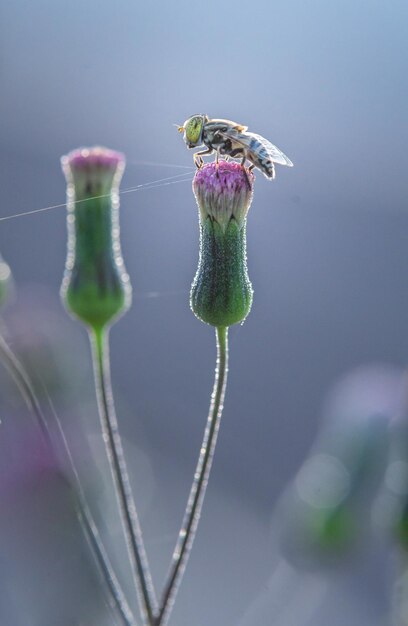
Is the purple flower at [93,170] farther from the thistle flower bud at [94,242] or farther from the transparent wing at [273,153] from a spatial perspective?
the transparent wing at [273,153]

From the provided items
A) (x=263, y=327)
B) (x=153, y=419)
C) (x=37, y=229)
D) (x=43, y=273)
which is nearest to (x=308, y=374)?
(x=263, y=327)

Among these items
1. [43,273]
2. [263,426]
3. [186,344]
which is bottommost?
[263,426]

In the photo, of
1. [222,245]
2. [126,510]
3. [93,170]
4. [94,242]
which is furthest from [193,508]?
[93,170]

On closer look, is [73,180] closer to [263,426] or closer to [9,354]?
[9,354]

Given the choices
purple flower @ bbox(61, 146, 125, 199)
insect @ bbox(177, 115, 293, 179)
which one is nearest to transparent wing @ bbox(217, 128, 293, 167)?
insect @ bbox(177, 115, 293, 179)

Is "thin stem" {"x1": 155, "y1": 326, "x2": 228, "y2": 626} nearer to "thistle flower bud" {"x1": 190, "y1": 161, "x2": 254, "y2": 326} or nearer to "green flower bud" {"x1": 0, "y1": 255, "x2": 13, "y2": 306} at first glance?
"thistle flower bud" {"x1": 190, "y1": 161, "x2": 254, "y2": 326}

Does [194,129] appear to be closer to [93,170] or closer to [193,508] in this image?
[93,170]
